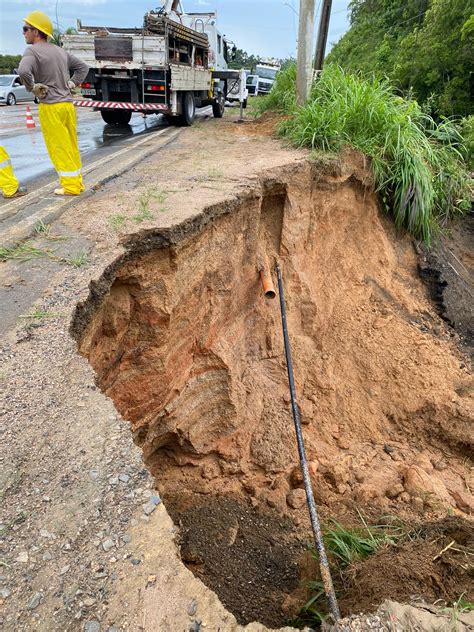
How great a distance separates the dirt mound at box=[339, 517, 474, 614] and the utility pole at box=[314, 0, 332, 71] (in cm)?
903

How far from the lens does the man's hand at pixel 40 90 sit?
4.77m

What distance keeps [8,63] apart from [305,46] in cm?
3120

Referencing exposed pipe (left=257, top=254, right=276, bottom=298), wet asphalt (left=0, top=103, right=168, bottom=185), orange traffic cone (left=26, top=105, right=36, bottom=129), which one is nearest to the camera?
exposed pipe (left=257, top=254, right=276, bottom=298)

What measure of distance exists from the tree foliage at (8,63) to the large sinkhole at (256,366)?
101 feet

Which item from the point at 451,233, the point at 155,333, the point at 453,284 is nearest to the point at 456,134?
the point at 451,233

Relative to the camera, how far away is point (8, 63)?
31141mm

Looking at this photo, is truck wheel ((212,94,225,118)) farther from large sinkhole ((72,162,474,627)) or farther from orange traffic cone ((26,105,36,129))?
large sinkhole ((72,162,474,627))

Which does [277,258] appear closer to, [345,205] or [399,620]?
[345,205]

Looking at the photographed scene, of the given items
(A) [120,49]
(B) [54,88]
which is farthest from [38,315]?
(A) [120,49]

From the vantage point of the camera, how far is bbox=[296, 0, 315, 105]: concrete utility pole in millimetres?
7574

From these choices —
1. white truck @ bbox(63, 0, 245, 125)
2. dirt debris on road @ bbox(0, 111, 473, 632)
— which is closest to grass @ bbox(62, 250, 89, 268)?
dirt debris on road @ bbox(0, 111, 473, 632)

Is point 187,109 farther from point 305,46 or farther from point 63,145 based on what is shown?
point 63,145

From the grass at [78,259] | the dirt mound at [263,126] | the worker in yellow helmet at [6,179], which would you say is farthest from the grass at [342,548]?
the dirt mound at [263,126]

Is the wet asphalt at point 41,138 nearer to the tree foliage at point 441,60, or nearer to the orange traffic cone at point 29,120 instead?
the orange traffic cone at point 29,120
